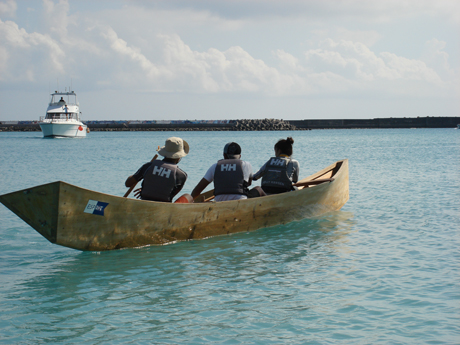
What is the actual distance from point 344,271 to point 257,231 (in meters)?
2.51

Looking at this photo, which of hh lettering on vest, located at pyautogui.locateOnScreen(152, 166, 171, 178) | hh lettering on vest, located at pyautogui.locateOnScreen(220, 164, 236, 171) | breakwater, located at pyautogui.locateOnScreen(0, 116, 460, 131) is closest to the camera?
hh lettering on vest, located at pyautogui.locateOnScreen(152, 166, 171, 178)

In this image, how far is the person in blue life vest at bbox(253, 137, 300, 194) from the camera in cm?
895

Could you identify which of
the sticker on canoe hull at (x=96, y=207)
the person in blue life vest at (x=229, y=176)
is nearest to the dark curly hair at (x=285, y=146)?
the person in blue life vest at (x=229, y=176)

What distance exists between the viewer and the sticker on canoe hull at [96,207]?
680cm

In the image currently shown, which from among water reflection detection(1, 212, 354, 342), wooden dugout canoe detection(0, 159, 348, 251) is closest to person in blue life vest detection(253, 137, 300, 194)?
wooden dugout canoe detection(0, 159, 348, 251)

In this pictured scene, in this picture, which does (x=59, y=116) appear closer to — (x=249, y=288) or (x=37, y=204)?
(x=37, y=204)

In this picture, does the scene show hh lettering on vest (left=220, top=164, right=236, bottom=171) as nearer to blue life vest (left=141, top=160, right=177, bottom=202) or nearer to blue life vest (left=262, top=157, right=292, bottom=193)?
blue life vest (left=141, top=160, right=177, bottom=202)

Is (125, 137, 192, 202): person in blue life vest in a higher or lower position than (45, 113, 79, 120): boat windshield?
lower

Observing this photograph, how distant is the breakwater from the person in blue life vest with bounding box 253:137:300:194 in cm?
11747

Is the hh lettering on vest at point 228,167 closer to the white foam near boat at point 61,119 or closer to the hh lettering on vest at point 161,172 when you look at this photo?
the hh lettering on vest at point 161,172

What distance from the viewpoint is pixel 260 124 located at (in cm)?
12575

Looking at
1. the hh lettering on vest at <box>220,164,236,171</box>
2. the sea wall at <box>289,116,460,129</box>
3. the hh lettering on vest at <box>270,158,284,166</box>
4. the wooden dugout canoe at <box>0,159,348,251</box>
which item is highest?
the sea wall at <box>289,116,460,129</box>

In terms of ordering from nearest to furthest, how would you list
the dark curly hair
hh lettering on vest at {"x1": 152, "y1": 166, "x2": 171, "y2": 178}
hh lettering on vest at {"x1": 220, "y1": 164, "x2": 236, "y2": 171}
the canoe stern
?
1. the canoe stern
2. hh lettering on vest at {"x1": 152, "y1": 166, "x2": 171, "y2": 178}
3. hh lettering on vest at {"x1": 220, "y1": 164, "x2": 236, "y2": 171}
4. the dark curly hair

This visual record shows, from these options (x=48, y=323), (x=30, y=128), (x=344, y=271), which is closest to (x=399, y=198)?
(x=344, y=271)
